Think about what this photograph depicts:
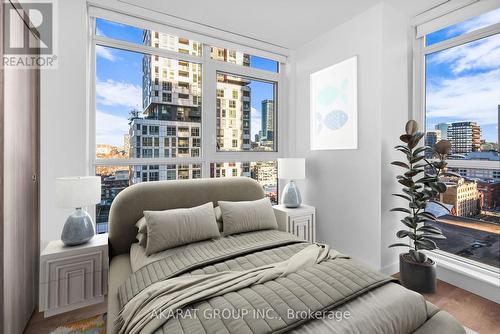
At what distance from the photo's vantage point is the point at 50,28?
2.27 metres

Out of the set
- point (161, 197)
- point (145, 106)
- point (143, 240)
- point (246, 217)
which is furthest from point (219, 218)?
point (145, 106)

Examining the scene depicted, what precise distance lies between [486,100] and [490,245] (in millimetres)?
1357

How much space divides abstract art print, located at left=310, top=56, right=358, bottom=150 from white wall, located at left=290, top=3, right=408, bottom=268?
0.08 m

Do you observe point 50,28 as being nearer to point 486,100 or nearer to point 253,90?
point 253,90

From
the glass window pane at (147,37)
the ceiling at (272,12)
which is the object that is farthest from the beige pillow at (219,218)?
the ceiling at (272,12)

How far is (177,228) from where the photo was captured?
206 cm

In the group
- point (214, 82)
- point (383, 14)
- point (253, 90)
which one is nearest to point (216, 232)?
point (214, 82)

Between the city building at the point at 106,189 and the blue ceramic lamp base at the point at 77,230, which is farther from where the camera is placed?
the city building at the point at 106,189

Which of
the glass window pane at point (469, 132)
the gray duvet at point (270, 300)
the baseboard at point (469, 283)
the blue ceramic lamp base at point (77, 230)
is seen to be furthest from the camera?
the glass window pane at point (469, 132)

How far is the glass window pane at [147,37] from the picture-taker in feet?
8.57

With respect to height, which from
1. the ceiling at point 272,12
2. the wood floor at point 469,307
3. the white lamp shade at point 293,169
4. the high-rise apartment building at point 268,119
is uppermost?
the ceiling at point 272,12

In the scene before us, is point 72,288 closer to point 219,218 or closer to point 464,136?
point 219,218

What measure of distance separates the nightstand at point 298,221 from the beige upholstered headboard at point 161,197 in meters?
0.36

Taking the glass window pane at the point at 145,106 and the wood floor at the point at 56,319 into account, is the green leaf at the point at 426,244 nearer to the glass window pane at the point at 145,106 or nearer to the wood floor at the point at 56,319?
the glass window pane at the point at 145,106
